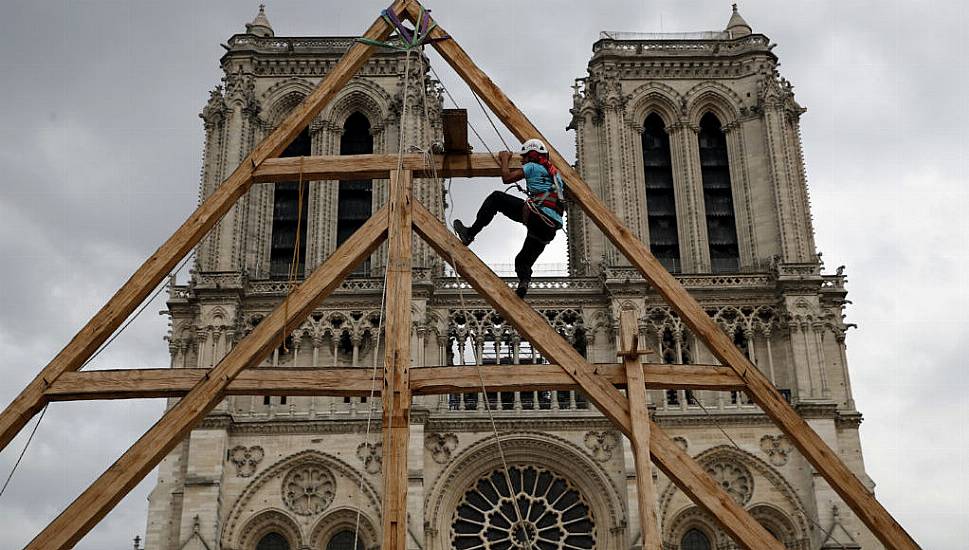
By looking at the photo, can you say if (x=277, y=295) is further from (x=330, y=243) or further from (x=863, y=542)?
(x=863, y=542)

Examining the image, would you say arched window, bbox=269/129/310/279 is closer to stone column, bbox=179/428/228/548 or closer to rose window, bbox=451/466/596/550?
stone column, bbox=179/428/228/548

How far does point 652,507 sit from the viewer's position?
10.9 meters

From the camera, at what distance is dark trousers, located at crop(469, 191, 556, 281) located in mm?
12195

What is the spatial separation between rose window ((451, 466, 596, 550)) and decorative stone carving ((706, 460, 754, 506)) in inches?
146

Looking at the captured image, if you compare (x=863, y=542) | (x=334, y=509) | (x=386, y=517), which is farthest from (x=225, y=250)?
(x=386, y=517)

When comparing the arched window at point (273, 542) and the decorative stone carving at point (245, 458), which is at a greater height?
the decorative stone carving at point (245, 458)

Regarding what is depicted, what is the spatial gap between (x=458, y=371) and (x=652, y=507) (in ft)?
7.90

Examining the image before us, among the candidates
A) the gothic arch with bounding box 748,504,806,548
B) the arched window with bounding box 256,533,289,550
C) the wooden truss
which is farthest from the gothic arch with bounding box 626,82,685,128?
the wooden truss

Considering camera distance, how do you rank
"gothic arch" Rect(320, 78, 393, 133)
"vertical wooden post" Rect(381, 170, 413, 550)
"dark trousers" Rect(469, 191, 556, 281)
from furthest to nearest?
"gothic arch" Rect(320, 78, 393, 133) → "dark trousers" Rect(469, 191, 556, 281) → "vertical wooden post" Rect(381, 170, 413, 550)

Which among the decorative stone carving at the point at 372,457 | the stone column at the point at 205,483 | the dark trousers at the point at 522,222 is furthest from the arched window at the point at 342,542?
the dark trousers at the point at 522,222

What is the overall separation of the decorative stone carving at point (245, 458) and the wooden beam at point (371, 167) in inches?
770

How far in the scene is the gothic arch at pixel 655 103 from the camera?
123 feet

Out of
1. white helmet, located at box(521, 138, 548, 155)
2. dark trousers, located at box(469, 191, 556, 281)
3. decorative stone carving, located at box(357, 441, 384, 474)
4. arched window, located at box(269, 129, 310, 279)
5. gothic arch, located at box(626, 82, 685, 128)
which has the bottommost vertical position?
dark trousers, located at box(469, 191, 556, 281)

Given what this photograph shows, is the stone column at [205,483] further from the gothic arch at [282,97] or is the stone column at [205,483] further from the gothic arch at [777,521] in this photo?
the gothic arch at [777,521]
